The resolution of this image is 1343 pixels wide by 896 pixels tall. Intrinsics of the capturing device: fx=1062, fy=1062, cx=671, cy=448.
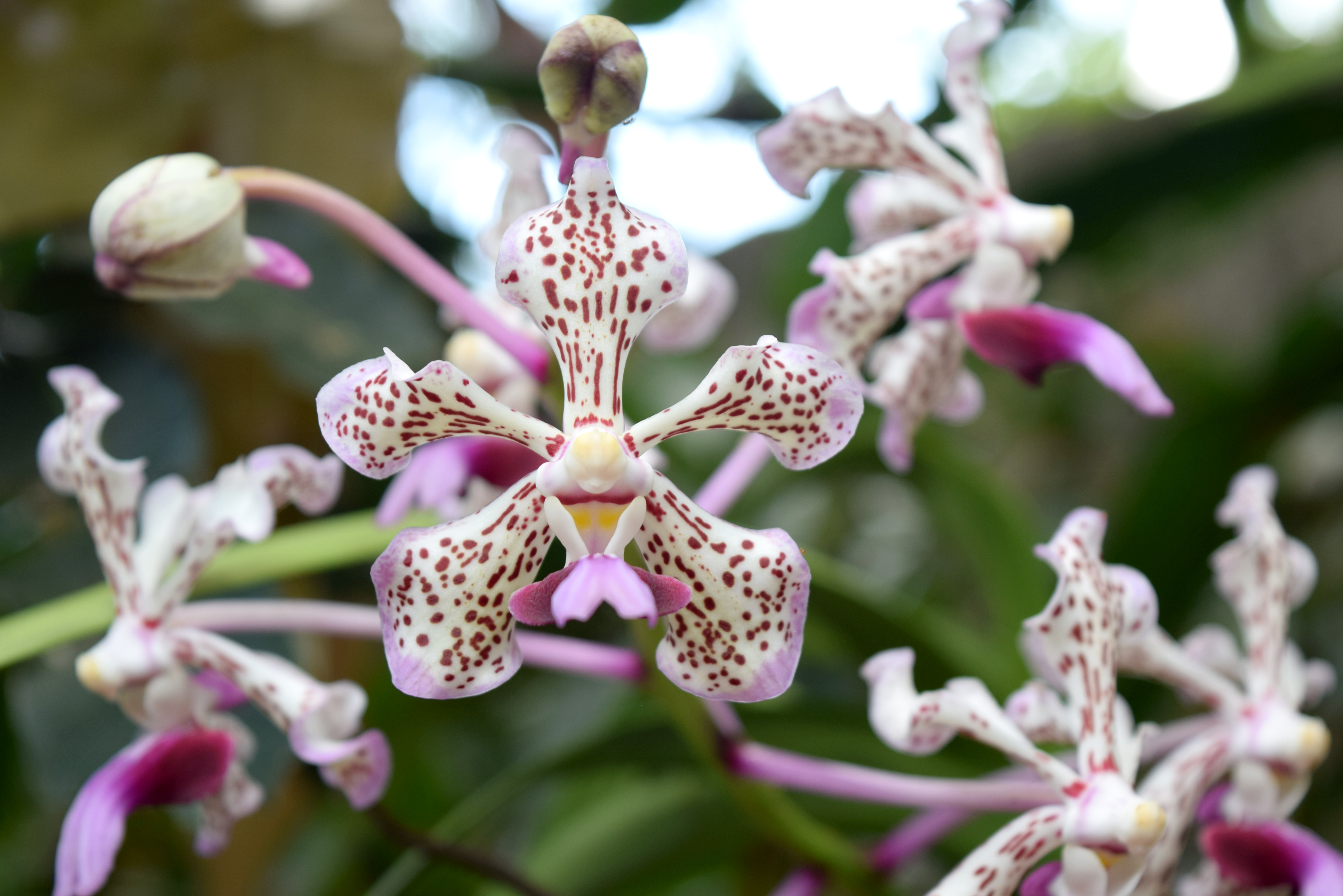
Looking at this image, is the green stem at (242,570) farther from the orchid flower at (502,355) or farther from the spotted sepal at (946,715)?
the spotted sepal at (946,715)

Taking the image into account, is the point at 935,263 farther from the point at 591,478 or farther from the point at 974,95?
the point at 591,478

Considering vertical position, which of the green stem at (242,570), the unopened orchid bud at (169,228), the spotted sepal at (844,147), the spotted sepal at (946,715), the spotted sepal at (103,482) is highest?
the spotted sepal at (844,147)

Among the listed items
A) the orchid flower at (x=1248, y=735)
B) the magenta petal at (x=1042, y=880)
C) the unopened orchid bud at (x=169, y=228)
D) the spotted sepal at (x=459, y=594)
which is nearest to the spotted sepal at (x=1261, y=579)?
the orchid flower at (x=1248, y=735)

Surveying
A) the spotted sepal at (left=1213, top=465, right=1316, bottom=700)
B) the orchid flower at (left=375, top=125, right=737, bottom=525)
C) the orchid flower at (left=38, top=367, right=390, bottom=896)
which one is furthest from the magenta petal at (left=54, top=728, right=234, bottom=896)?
the spotted sepal at (left=1213, top=465, right=1316, bottom=700)

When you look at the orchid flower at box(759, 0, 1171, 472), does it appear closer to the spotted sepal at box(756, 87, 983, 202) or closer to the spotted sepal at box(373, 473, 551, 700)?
the spotted sepal at box(756, 87, 983, 202)

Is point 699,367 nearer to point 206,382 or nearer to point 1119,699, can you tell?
point 206,382

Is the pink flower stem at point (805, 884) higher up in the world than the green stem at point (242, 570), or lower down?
lower down

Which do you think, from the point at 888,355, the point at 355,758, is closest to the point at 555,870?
the point at 355,758
